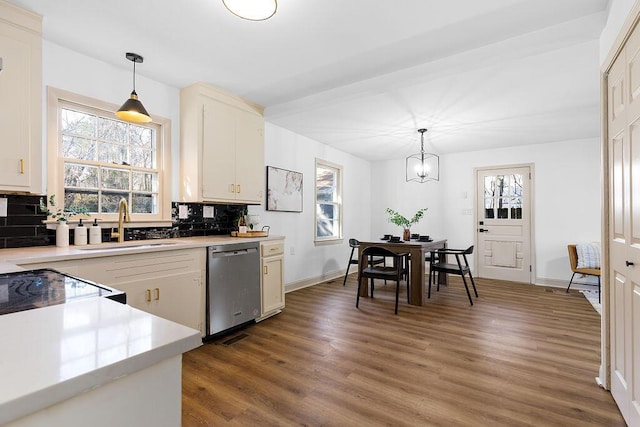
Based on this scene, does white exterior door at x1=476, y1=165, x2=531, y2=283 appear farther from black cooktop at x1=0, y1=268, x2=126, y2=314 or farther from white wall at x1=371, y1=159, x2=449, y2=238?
black cooktop at x1=0, y1=268, x2=126, y2=314

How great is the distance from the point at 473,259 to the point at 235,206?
14.2 feet

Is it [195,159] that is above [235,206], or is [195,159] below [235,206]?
above

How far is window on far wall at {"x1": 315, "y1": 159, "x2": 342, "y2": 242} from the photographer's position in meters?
5.57

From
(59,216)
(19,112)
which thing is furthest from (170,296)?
(19,112)

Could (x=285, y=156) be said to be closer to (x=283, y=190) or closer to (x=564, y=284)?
(x=283, y=190)

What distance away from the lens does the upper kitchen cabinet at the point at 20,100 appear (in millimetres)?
2051

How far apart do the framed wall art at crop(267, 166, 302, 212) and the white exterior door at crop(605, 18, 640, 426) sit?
135 inches

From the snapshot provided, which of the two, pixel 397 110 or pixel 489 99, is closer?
pixel 489 99

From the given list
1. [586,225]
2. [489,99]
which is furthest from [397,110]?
[586,225]

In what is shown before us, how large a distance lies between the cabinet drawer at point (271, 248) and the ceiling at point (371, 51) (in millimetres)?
1554

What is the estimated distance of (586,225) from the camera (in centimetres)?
500

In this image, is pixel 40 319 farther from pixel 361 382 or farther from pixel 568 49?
pixel 568 49

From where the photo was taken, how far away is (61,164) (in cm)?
259

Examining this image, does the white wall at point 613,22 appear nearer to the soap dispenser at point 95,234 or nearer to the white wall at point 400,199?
the soap dispenser at point 95,234
